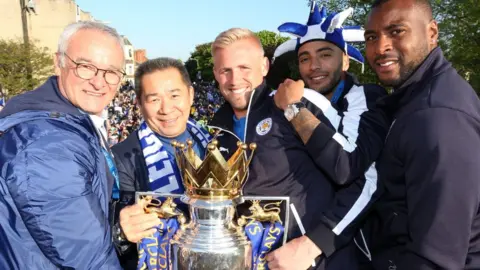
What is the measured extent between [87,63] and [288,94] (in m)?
1.15

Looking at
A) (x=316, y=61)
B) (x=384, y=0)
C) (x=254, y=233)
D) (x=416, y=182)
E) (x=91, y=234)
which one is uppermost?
(x=384, y=0)

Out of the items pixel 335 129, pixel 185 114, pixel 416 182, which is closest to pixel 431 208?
pixel 416 182

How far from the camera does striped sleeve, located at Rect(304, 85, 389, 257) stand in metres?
2.35

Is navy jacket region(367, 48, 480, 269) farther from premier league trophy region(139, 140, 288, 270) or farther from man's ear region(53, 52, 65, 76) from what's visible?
man's ear region(53, 52, 65, 76)

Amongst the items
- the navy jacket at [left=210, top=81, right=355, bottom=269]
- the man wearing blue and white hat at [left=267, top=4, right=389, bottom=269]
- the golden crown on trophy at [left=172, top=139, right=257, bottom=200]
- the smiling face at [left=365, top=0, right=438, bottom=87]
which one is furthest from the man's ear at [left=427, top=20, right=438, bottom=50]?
the golden crown on trophy at [left=172, top=139, right=257, bottom=200]

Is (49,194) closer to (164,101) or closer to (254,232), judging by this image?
(254,232)

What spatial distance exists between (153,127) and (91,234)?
1209 mm

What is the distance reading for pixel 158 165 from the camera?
2922 millimetres

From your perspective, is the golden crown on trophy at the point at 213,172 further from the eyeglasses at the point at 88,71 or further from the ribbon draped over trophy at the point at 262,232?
the eyeglasses at the point at 88,71

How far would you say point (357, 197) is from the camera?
2.45 metres

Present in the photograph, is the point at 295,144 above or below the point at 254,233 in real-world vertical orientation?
above

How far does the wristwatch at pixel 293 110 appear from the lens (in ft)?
8.09

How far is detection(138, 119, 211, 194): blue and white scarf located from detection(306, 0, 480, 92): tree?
17498mm

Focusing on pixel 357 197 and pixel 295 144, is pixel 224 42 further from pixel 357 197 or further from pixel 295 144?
pixel 357 197
